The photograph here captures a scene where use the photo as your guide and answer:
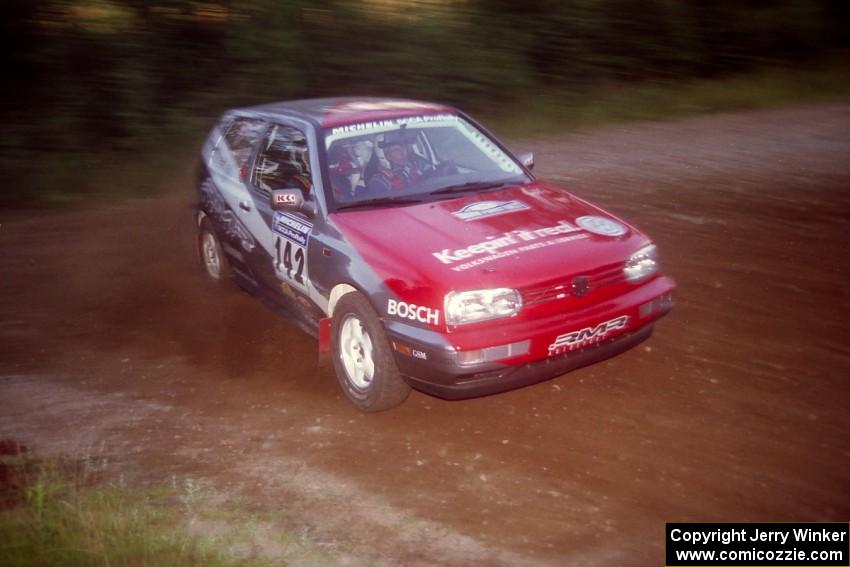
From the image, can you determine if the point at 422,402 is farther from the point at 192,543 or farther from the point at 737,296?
the point at 737,296

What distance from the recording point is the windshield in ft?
19.6

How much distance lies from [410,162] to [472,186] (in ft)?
1.45

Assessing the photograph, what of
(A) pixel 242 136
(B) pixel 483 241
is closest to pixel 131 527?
(B) pixel 483 241

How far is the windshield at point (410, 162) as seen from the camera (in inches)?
235

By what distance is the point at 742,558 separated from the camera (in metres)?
4.05

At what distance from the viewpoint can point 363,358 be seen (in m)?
5.54

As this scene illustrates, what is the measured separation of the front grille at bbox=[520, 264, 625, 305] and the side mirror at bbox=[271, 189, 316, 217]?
160cm

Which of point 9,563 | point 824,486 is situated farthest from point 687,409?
point 9,563

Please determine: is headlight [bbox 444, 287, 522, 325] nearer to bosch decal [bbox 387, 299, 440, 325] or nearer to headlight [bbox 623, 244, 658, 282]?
bosch decal [bbox 387, 299, 440, 325]

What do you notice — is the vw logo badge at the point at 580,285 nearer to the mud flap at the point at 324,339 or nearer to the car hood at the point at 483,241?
the car hood at the point at 483,241

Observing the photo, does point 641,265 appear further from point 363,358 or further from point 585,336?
point 363,358

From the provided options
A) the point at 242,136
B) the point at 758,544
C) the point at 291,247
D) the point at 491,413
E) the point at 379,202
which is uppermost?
the point at 242,136

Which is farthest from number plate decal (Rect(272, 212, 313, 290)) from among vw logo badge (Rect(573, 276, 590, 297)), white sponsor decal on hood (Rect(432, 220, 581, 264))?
vw logo badge (Rect(573, 276, 590, 297))

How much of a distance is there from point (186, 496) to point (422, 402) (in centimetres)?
162
